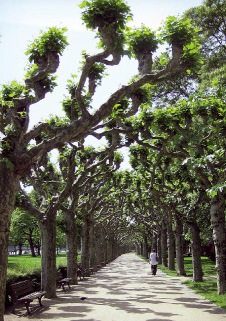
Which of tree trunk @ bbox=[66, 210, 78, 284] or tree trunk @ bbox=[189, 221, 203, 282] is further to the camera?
tree trunk @ bbox=[66, 210, 78, 284]

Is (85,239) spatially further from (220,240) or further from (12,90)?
(12,90)

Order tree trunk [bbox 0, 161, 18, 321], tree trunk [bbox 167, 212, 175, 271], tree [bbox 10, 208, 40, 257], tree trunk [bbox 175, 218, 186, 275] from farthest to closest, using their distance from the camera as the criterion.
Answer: tree [bbox 10, 208, 40, 257] → tree trunk [bbox 167, 212, 175, 271] → tree trunk [bbox 175, 218, 186, 275] → tree trunk [bbox 0, 161, 18, 321]

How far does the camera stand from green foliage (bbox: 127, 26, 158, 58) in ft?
34.8

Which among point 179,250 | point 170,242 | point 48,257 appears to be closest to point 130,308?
point 48,257

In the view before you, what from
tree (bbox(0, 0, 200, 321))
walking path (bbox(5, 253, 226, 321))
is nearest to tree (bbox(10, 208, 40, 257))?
walking path (bbox(5, 253, 226, 321))

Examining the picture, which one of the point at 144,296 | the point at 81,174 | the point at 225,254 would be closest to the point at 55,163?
the point at 81,174

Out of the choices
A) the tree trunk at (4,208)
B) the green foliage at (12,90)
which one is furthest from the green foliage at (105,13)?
the tree trunk at (4,208)

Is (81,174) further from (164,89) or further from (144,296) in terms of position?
(164,89)

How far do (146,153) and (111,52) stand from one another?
8.97m

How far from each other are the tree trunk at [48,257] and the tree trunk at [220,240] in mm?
6530

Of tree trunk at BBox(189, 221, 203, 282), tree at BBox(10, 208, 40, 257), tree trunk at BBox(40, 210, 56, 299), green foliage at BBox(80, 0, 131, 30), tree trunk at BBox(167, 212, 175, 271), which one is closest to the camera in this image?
green foliage at BBox(80, 0, 131, 30)

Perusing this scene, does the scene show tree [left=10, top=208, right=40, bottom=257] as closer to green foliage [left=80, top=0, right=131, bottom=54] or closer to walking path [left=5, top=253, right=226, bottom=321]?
walking path [left=5, top=253, right=226, bottom=321]

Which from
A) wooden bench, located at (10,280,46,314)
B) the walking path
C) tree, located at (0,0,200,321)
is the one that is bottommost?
the walking path

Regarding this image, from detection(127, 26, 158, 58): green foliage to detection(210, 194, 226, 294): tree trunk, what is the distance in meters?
6.09
